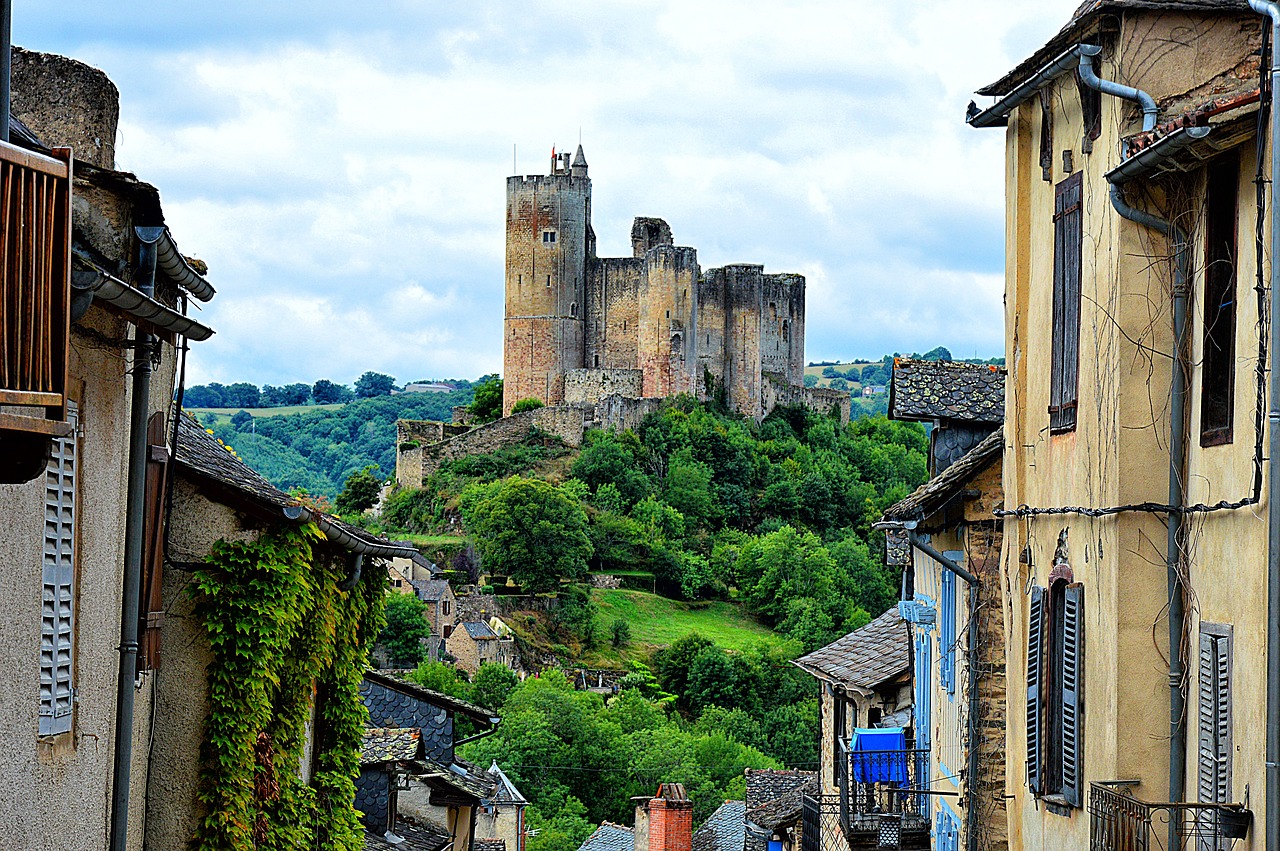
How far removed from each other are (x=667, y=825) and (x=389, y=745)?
2090 cm

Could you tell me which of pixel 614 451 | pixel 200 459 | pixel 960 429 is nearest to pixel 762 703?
pixel 614 451

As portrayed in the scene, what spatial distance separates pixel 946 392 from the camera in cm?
1753

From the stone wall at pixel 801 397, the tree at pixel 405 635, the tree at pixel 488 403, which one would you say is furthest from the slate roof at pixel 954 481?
the stone wall at pixel 801 397

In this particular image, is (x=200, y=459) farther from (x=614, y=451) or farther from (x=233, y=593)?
(x=614, y=451)

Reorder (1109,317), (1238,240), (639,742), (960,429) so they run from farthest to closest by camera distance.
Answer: (639,742)
(960,429)
(1109,317)
(1238,240)

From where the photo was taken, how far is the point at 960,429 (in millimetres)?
17688

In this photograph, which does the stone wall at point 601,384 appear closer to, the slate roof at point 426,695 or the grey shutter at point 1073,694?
the slate roof at point 426,695

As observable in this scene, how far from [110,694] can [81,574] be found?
94cm

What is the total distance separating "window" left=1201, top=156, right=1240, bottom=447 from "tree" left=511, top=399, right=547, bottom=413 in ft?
272

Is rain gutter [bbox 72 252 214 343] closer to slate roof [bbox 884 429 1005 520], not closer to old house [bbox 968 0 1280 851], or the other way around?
old house [bbox 968 0 1280 851]

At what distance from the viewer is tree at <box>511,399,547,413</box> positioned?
91.8 metres

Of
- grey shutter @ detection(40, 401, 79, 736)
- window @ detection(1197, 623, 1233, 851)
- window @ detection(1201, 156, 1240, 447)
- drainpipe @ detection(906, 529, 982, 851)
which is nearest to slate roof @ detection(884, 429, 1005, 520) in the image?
drainpipe @ detection(906, 529, 982, 851)

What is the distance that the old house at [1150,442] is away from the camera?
820cm

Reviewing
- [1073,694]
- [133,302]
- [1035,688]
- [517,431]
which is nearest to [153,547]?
[133,302]
